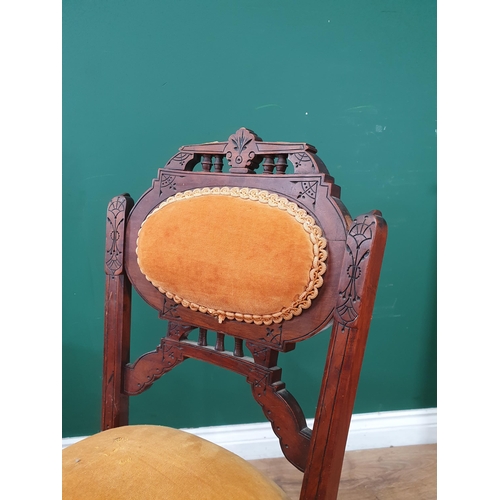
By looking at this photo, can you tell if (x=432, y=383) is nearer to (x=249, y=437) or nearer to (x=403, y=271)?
(x=403, y=271)

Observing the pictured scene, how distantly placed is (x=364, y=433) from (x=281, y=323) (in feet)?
3.29

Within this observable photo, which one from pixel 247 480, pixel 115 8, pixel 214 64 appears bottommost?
pixel 247 480

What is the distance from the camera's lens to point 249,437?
4.60 feet

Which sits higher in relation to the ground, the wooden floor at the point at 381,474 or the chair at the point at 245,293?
the chair at the point at 245,293

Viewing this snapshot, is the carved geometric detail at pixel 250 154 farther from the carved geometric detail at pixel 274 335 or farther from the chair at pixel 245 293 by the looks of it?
the carved geometric detail at pixel 274 335

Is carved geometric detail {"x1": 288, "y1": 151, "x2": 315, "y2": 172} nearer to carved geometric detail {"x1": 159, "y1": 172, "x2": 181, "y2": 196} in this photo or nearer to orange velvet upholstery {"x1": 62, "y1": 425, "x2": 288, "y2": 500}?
A: carved geometric detail {"x1": 159, "y1": 172, "x2": 181, "y2": 196}

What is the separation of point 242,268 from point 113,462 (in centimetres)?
30

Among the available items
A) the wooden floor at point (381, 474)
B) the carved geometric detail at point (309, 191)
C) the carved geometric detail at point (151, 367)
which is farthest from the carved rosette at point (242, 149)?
the wooden floor at point (381, 474)

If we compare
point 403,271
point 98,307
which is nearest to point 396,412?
point 403,271

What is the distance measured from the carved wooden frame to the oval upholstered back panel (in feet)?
0.06

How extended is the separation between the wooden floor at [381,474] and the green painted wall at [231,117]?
181 millimetres

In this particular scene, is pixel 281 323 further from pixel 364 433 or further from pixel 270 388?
pixel 364 433

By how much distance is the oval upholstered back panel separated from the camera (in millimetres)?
592

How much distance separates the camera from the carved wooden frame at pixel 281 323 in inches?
21.8
